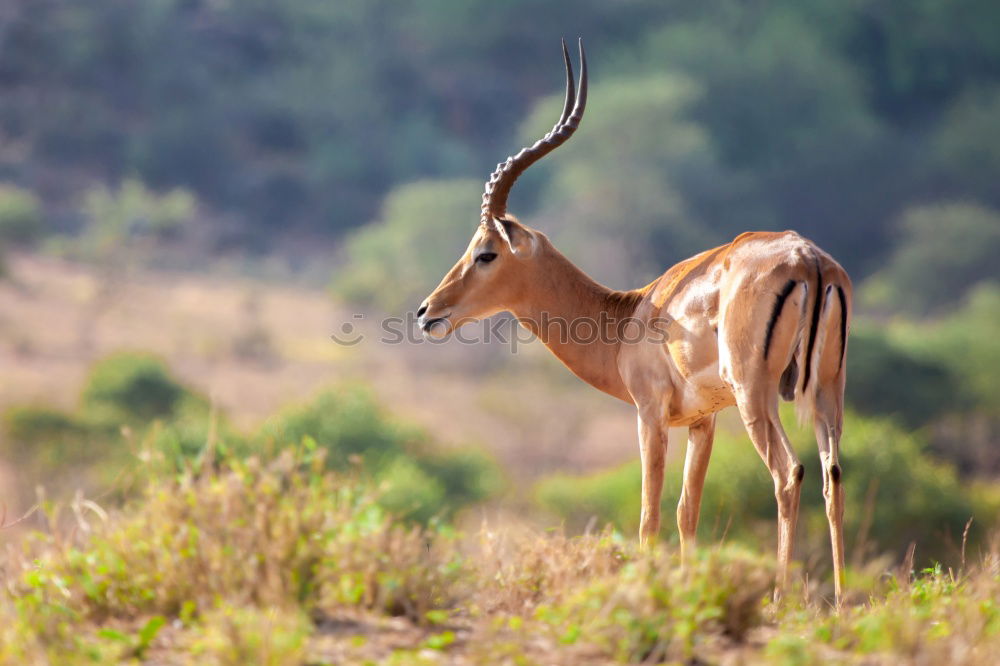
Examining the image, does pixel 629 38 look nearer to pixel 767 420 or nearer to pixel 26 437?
pixel 26 437

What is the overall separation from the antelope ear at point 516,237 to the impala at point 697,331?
0.01 m

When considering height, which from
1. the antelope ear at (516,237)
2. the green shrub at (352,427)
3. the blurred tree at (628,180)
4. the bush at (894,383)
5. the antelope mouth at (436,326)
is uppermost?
the blurred tree at (628,180)

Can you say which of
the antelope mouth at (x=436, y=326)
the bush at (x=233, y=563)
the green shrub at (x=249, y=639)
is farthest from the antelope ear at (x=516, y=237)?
A: the green shrub at (x=249, y=639)

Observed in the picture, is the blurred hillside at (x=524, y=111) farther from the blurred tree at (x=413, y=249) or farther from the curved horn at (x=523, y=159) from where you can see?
the curved horn at (x=523, y=159)

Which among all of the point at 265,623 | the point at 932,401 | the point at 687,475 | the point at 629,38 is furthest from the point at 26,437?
the point at 629,38

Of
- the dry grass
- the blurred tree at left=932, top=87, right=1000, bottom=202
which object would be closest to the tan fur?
the dry grass

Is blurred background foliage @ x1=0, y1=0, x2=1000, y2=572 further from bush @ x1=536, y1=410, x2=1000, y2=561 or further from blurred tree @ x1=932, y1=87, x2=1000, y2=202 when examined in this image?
bush @ x1=536, y1=410, x2=1000, y2=561

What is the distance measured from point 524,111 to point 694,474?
61.5 m

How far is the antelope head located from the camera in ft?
28.2

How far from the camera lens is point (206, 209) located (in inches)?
2489

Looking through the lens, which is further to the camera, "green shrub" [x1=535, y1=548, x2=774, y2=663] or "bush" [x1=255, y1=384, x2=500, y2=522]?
"bush" [x1=255, y1=384, x2=500, y2=522]

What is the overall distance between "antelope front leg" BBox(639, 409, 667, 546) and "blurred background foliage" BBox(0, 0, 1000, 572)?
33.2 metres

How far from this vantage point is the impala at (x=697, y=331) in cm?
707

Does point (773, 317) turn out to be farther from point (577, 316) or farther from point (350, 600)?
point (350, 600)
